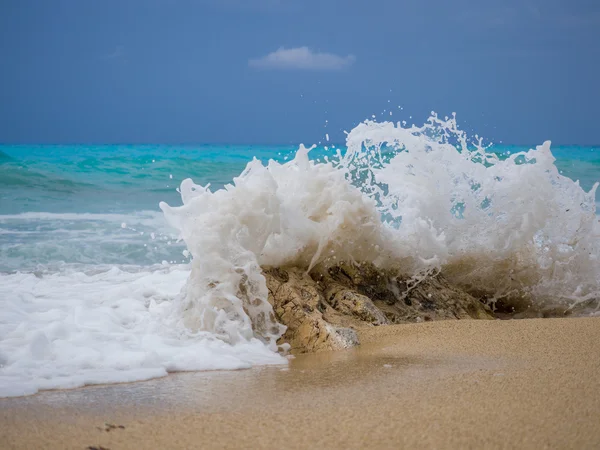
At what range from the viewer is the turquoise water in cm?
831

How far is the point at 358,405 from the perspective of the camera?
2.85 meters

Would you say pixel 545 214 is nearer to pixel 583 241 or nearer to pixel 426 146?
pixel 583 241

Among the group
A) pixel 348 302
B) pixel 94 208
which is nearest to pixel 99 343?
pixel 348 302

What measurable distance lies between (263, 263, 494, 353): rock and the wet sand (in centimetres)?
27

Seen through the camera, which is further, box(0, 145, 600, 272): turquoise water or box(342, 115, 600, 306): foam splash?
box(0, 145, 600, 272): turquoise water

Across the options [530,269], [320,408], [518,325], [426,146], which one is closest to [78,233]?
[426,146]

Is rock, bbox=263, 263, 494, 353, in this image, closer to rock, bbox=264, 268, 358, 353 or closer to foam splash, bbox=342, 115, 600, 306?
rock, bbox=264, 268, 358, 353

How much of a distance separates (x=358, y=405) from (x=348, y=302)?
1902 mm

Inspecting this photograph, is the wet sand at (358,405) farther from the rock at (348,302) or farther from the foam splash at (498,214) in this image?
the foam splash at (498,214)

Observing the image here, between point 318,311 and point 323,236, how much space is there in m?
0.70

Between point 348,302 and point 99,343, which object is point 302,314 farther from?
point 99,343

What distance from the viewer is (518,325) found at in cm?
442

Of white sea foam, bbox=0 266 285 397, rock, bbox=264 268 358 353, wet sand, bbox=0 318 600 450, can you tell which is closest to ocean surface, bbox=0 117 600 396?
white sea foam, bbox=0 266 285 397

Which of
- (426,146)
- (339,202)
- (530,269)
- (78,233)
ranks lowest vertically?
(78,233)
